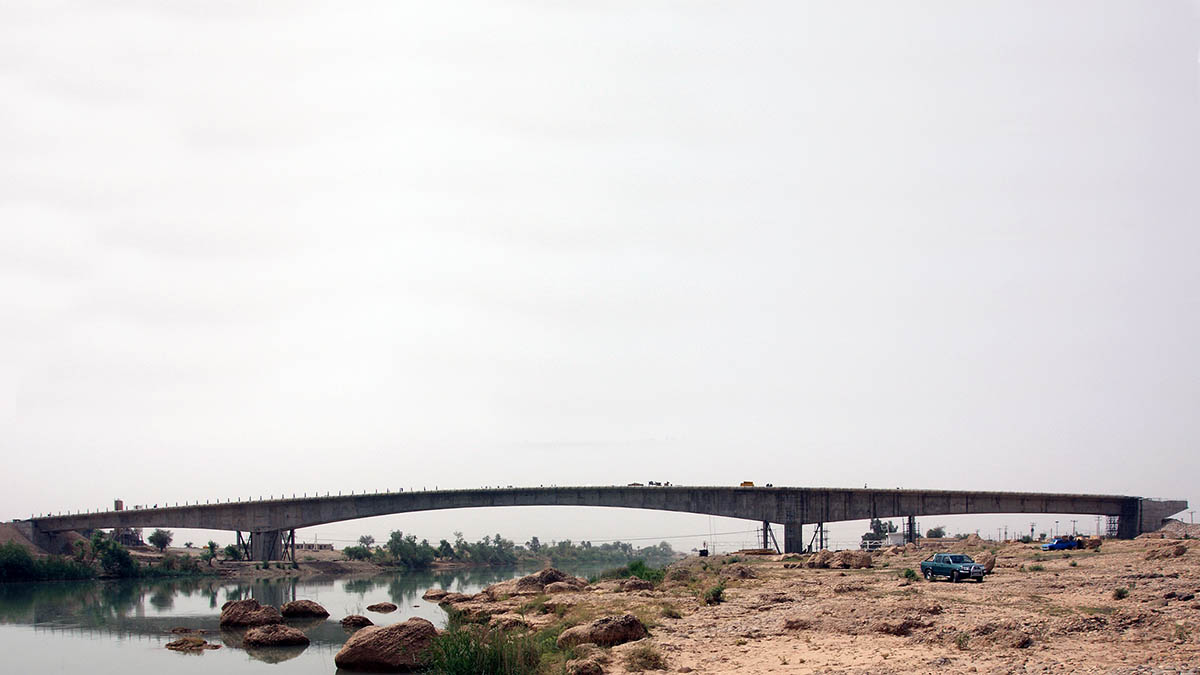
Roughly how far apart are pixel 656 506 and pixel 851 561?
1770 inches

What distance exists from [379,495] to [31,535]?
4686 cm

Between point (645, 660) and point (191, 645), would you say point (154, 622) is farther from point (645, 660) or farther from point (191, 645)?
point (645, 660)

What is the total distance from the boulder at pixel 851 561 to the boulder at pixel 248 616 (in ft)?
107

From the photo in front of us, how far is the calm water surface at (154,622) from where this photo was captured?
113 ft

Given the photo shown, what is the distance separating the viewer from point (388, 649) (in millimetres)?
29859

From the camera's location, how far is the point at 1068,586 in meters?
35.6

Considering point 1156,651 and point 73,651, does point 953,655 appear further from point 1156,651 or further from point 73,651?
point 73,651

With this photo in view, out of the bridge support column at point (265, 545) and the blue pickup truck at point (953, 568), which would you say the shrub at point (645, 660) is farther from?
the bridge support column at point (265, 545)

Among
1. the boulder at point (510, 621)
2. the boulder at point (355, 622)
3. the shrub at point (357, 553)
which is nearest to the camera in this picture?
the boulder at point (510, 621)

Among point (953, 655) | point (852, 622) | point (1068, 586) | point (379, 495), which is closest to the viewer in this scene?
point (953, 655)

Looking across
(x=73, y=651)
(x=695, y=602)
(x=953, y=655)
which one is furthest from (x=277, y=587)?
(x=953, y=655)

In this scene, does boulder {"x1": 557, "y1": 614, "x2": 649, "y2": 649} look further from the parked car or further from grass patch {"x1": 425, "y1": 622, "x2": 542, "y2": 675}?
the parked car

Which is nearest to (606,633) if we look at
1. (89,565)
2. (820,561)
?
(820,561)

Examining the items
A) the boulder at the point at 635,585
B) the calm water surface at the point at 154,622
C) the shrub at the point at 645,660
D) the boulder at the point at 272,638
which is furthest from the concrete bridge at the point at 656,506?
the shrub at the point at 645,660
